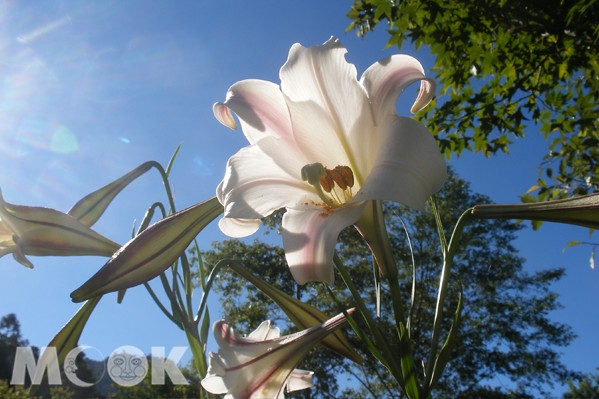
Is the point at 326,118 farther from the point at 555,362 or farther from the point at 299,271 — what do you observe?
the point at 555,362

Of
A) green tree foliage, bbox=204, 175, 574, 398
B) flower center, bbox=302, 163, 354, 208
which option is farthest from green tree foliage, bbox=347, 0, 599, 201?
green tree foliage, bbox=204, 175, 574, 398

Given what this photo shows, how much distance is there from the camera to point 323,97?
0.41m

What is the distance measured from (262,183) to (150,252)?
0.35ft

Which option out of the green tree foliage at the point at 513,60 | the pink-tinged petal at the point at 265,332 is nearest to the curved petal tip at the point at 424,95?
the pink-tinged petal at the point at 265,332

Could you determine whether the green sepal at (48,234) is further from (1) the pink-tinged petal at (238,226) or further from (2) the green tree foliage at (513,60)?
(2) the green tree foliage at (513,60)

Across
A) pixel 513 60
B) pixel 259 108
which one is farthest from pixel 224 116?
pixel 513 60

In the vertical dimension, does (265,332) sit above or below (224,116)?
below

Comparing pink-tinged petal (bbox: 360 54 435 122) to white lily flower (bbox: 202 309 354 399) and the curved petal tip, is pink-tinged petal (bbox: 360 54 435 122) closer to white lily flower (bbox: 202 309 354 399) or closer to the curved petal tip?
the curved petal tip

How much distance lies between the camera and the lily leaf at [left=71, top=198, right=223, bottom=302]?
0.32 meters

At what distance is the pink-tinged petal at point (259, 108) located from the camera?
40cm

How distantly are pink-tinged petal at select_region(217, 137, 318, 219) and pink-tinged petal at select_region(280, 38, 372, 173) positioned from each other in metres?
0.02

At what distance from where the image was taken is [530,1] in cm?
211

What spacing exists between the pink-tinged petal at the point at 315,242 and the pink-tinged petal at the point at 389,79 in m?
0.08

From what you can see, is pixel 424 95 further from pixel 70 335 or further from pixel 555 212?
pixel 70 335
